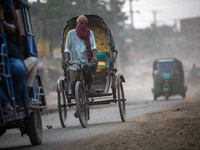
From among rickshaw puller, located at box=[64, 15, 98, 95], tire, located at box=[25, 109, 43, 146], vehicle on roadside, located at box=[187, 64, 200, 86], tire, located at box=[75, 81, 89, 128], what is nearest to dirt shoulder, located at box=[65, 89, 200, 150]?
tire, located at box=[25, 109, 43, 146]

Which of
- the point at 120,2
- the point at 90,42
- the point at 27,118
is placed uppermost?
the point at 120,2

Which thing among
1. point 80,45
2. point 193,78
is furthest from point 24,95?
point 193,78

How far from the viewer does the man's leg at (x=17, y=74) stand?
5559mm

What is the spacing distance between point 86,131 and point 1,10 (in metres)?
3.10

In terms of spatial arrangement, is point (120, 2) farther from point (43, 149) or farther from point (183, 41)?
point (43, 149)

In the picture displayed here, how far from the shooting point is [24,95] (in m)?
5.88

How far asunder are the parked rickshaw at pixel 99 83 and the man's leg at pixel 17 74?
2.38 meters

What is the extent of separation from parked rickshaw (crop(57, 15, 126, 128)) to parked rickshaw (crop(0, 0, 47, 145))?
146 centimetres

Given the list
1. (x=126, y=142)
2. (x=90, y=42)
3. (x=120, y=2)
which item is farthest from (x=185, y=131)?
(x=120, y=2)

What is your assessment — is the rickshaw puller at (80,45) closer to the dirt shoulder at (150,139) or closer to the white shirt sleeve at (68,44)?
the white shirt sleeve at (68,44)

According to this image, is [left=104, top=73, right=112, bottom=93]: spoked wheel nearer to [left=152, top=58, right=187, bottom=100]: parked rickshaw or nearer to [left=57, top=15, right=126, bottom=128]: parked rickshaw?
[left=57, top=15, right=126, bottom=128]: parked rickshaw

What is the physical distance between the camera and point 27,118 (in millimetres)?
6379

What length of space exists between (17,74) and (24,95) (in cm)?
43

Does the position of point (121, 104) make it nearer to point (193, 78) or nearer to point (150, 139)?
point (150, 139)
